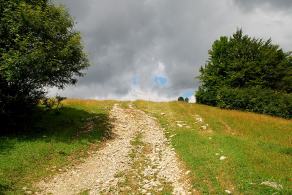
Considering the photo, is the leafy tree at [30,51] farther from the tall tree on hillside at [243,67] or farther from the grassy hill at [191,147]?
the tall tree on hillside at [243,67]

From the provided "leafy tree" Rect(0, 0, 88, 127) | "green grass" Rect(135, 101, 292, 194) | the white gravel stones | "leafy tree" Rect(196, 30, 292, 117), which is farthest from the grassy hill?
"leafy tree" Rect(196, 30, 292, 117)

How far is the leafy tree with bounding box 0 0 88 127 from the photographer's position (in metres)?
30.1

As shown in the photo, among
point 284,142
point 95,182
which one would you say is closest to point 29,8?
point 95,182

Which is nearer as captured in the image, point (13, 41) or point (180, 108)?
point (13, 41)

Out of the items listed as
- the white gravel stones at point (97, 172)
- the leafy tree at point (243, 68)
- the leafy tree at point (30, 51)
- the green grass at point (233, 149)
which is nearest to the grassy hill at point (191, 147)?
the green grass at point (233, 149)

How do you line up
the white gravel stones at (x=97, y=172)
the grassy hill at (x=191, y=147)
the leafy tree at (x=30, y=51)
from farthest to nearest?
the leafy tree at (x=30, y=51) < the grassy hill at (x=191, y=147) < the white gravel stones at (x=97, y=172)

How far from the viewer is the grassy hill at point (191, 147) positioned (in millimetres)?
22572

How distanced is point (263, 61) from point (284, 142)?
3219 centimetres

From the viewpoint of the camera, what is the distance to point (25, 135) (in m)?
30.9

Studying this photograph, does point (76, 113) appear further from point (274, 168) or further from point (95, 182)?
point (274, 168)

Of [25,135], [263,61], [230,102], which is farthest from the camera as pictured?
[263,61]

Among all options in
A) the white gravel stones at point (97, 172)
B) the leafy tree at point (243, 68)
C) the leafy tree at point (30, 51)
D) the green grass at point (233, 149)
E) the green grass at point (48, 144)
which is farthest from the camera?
the leafy tree at point (243, 68)

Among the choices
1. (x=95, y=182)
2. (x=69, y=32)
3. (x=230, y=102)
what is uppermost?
(x=69, y=32)

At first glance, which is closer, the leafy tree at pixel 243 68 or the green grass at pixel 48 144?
the green grass at pixel 48 144
